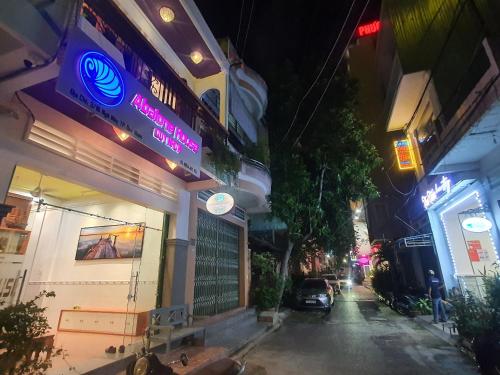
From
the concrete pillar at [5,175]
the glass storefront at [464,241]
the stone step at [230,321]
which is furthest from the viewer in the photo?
the glass storefront at [464,241]

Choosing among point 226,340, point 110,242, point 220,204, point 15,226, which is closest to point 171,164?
point 220,204

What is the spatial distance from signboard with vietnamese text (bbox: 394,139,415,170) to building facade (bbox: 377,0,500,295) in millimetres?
255

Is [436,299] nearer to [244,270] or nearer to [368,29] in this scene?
[244,270]

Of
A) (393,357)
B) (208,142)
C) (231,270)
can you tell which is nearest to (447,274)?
(393,357)

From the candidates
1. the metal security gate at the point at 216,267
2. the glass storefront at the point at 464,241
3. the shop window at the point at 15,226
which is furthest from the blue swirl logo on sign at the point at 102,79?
the glass storefront at the point at 464,241

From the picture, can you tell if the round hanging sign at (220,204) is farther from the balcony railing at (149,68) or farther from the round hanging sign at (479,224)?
the round hanging sign at (479,224)

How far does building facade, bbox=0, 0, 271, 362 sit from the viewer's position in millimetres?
3547

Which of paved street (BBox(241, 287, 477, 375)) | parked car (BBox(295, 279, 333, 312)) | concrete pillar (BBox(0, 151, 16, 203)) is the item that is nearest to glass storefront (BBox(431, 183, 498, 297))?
paved street (BBox(241, 287, 477, 375))

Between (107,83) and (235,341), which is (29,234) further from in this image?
(235,341)

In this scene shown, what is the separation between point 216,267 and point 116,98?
6.45m

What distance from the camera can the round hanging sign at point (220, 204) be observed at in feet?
24.9

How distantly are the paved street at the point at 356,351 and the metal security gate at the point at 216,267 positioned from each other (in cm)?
199

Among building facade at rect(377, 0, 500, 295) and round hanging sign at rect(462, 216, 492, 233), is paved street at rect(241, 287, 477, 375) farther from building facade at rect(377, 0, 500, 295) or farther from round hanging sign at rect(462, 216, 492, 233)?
building facade at rect(377, 0, 500, 295)

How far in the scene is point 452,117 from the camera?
8102 millimetres
